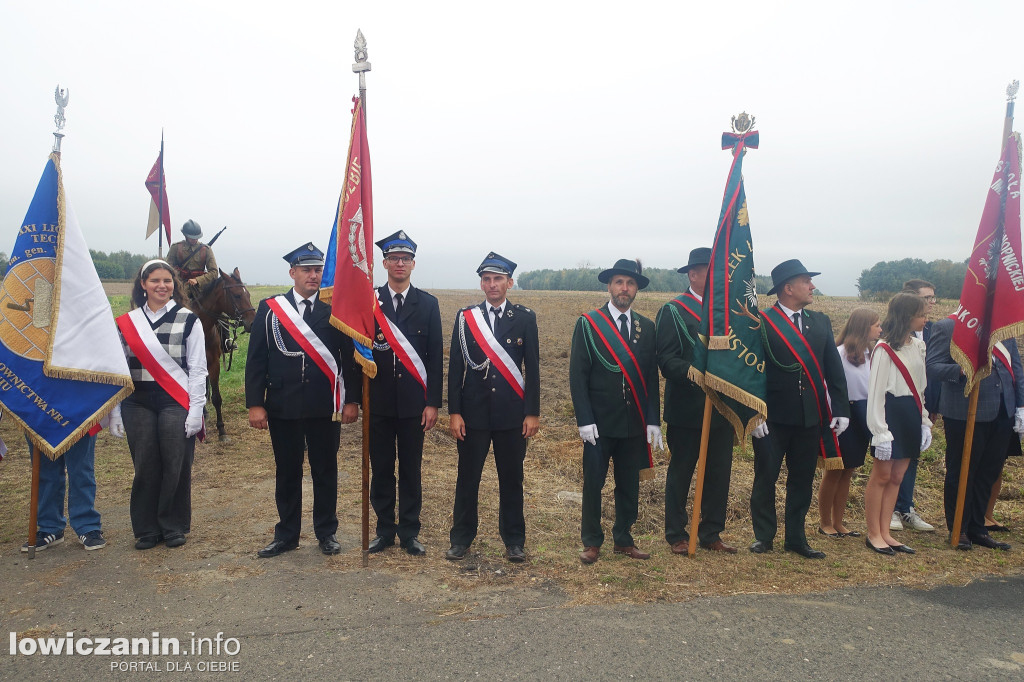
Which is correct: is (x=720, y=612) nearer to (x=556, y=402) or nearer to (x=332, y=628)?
(x=332, y=628)

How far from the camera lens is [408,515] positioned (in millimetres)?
5141

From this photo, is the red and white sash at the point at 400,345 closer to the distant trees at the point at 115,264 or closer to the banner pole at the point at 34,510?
the banner pole at the point at 34,510

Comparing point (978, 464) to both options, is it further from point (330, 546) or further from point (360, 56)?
point (360, 56)

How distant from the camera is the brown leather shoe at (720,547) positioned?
516 cm

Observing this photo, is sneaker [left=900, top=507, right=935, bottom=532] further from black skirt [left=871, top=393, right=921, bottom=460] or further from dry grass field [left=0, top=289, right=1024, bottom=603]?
black skirt [left=871, top=393, right=921, bottom=460]

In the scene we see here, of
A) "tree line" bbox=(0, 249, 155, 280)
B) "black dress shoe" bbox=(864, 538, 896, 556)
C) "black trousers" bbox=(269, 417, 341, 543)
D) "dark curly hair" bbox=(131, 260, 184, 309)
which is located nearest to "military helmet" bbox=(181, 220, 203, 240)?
"dark curly hair" bbox=(131, 260, 184, 309)

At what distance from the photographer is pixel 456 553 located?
4.95 m

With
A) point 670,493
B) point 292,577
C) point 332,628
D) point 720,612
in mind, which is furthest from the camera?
point 670,493

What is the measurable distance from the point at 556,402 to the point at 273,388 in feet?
21.6

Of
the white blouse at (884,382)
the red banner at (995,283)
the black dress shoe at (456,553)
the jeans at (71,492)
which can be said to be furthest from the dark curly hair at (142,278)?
the red banner at (995,283)

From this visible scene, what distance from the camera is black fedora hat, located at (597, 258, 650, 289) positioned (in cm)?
496

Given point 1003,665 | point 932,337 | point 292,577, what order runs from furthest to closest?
point 932,337
point 292,577
point 1003,665

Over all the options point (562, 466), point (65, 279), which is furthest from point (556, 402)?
point (65, 279)

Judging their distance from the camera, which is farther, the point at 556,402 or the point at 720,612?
the point at 556,402
